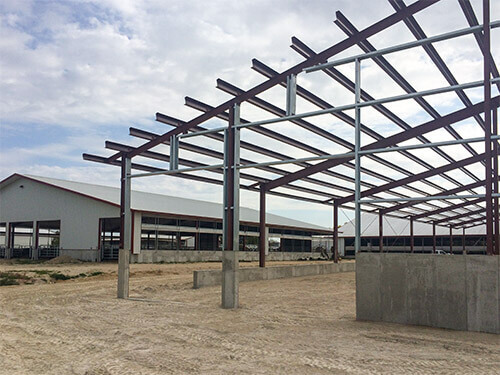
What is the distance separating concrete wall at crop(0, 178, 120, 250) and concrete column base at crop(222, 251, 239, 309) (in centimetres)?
2529

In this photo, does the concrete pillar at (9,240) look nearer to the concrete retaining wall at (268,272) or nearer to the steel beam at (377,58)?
the concrete retaining wall at (268,272)

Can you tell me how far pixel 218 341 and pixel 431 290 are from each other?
487 cm

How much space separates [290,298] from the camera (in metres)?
16.7

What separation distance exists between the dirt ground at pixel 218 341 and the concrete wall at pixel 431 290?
0.33m

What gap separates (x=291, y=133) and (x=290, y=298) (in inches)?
224

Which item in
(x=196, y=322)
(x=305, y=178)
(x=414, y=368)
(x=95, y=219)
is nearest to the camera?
(x=414, y=368)

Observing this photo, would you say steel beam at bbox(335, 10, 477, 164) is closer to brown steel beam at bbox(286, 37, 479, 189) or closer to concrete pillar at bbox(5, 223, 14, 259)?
brown steel beam at bbox(286, 37, 479, 189)

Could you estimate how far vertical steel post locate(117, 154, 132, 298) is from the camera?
16516 millimetres

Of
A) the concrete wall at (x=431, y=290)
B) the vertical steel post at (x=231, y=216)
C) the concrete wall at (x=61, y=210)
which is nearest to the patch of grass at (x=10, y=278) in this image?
the vertical steel post at (x=231, y=216)

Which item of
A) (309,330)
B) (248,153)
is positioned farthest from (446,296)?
(248,153)

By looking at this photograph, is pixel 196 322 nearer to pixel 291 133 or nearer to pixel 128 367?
pixel 128 367

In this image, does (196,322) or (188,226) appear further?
(188,226)

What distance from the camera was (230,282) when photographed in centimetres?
1410

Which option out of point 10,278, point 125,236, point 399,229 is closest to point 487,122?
point 125,236
